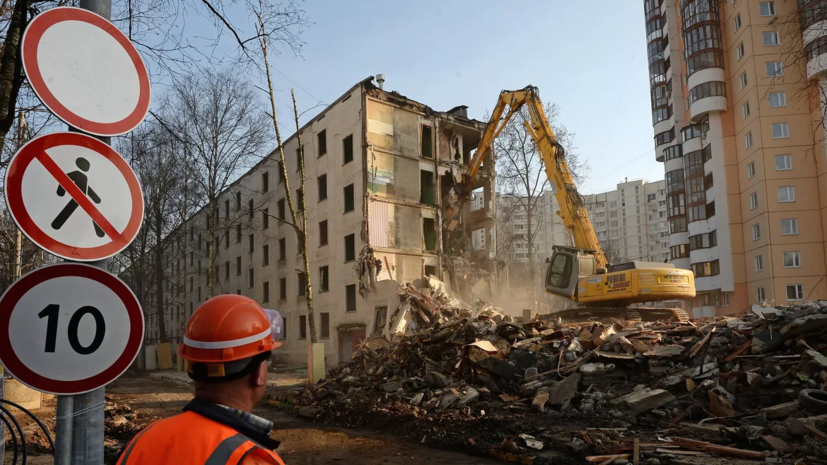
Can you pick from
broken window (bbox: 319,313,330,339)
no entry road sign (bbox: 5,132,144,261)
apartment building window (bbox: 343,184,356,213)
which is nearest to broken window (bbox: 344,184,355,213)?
apartment building window (bbox: 343,184,356,213)

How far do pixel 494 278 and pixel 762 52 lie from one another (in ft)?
90.4

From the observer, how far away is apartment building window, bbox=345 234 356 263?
29.5 meters

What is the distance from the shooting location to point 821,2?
8.51 metres

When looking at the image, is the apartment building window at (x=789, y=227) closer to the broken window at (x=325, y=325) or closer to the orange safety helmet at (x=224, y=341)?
the broken window at (x=325, y=325)

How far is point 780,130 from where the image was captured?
41062 mm

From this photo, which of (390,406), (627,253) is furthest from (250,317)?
(627,253)

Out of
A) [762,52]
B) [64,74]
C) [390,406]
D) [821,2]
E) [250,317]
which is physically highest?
[762,52]

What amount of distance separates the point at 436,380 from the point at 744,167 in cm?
4030

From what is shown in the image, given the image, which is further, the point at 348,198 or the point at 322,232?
the point at 322,232

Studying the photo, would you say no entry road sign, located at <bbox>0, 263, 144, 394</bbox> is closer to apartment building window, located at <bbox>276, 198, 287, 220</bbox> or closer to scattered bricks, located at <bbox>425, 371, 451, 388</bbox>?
scattered bricks, located at <bbox>425, 371, 451, 388</bbox>

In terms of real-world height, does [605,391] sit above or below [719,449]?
above

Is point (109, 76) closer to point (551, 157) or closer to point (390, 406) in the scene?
point (390, 406)

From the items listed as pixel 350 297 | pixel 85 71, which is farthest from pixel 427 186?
pixel 85 71

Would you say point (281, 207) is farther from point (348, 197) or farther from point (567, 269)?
point (567, 269)
